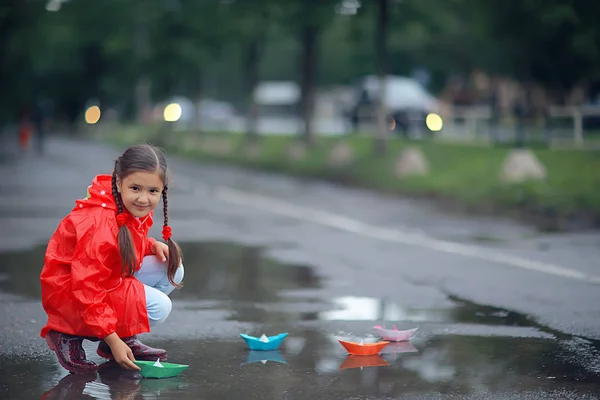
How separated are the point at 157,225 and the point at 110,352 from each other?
8.65 meters

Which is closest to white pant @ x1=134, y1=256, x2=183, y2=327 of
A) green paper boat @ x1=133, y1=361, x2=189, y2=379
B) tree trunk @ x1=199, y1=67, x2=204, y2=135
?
green paper boat @ x1=133, y1=361, x2=189, y2=379

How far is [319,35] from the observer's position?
3675 cm

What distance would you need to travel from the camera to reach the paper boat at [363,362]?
22.4ft

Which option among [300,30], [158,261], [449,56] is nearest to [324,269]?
[158,261]

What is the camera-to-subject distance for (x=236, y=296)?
31.5 ft

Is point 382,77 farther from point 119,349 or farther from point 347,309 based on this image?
point 119,349

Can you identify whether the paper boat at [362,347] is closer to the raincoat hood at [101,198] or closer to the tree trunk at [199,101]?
the raincoat hood at [101,198]

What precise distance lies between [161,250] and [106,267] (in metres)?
0.60

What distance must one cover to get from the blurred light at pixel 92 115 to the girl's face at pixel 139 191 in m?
74.2

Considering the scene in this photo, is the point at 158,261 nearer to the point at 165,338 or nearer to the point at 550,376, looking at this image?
the point at 165,338

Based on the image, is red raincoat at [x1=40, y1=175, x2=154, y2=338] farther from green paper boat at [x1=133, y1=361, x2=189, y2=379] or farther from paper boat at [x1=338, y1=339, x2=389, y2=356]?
paper boat at [x1=338, y1=339, x2=389, y2=356]

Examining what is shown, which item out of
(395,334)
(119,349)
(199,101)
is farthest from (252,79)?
(119,349)

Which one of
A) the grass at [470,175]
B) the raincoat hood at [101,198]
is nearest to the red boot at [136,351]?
the raincoat hood at [101,198]

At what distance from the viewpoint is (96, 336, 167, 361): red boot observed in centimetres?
679
